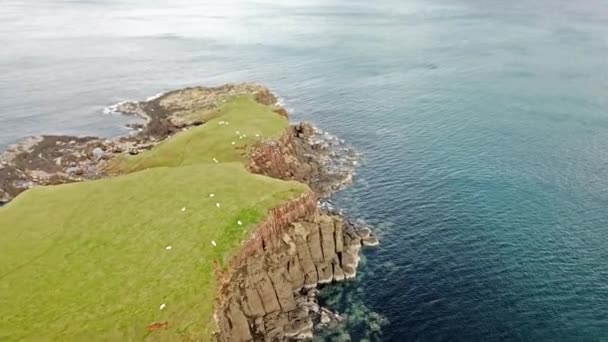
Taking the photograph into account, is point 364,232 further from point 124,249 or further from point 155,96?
point 155,96

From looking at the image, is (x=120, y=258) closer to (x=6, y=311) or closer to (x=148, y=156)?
(x=6, y=311)

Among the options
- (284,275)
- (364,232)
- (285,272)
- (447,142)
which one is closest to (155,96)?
(447,142)

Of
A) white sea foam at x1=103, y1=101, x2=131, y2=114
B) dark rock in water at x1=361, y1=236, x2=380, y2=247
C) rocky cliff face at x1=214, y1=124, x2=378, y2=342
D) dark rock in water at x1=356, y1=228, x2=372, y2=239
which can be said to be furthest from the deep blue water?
white sea foam at x1=103, y1=101, x2=131, y2=114

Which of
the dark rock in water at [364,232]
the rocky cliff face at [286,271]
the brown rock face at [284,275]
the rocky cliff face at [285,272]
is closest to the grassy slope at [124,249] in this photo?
the rocky cliff face at [286,271]

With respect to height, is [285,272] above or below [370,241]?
above

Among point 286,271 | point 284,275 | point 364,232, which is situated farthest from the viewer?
point 364,232
